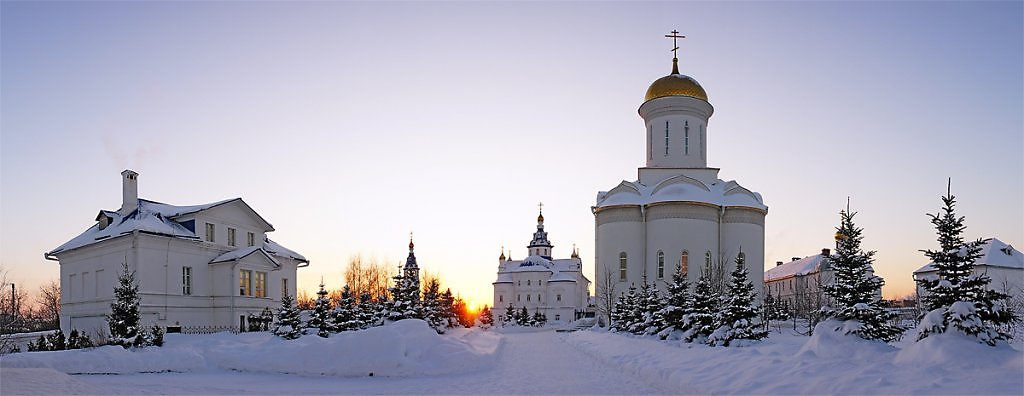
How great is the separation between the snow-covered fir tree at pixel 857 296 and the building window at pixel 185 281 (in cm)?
2550

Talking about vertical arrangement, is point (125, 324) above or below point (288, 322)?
above

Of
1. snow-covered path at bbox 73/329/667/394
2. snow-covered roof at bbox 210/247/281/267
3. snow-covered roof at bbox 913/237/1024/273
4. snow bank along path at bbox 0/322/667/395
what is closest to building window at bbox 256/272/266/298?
snow-covered roof at bbox 210/247/281/267

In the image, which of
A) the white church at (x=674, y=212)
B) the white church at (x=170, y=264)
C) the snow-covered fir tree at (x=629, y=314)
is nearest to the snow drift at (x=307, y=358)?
the white church at (x=170, y=264)

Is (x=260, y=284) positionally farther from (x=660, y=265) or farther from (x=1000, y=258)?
(x=1000, y=258)

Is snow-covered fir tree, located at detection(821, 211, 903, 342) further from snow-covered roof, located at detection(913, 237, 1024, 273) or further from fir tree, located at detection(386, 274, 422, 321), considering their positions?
snow-covered roof, located at detection(913, 237, 1024, 273)

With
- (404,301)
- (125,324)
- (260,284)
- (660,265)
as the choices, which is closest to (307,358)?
(125,324)

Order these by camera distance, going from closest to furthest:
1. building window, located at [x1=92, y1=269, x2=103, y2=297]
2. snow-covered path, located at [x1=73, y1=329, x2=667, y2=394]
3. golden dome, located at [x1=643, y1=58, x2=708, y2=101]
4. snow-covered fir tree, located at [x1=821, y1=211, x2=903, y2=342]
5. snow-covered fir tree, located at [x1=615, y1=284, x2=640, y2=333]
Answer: snow-covered path, located at [x1=73, y1=329, x2=667, y2=394] < snow-covered fir tree, located at [x1=821, y1=211, x2=903, y2=342] < building window, located at [x1=92, y1=269, x2=103, y2=297] < snow-covered fir tree, located at [x1=615, y1=284, x2=640, y2=333] < golden dome, located at [x1=643, y1=58, x2=708, y2=101]

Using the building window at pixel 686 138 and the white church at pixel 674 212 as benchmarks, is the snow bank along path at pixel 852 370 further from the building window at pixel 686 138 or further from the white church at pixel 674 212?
the building window at pixel 686 138

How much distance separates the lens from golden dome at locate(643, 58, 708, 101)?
46469mm

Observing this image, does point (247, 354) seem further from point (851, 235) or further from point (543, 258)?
point (543, 258)

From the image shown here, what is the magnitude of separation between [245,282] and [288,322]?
6986mm

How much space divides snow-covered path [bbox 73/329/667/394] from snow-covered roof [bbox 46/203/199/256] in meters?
14.8

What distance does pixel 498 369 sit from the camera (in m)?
16.4

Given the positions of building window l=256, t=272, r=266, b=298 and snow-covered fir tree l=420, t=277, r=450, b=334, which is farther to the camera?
snow-covered fir tree l=420, t=277, r=450, b=334
